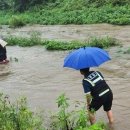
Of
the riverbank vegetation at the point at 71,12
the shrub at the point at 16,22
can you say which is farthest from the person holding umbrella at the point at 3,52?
the shrub at the point at 16,22

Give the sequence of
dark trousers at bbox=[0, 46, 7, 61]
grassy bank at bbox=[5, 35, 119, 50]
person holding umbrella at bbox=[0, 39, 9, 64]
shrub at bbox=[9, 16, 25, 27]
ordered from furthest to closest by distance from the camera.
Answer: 1. shrub at bbox=[9, 16, 25, 27]
2. grassy bank at bbox=[5, 35, 119, 50]
3. dark trousers at bbox=[0, 46, 7, 61]
4. person holding umbrella at bbox=[0, 39, 9, 64]

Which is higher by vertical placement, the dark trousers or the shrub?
the dark trousers

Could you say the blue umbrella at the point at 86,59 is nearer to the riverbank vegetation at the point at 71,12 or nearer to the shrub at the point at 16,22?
the riverbank vegetation at the point at 71,12

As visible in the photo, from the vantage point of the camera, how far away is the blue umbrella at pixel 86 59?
→ 608cm

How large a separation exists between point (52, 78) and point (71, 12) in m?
17.3

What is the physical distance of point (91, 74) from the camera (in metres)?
6.31

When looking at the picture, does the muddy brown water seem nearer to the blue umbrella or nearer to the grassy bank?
the grassy bank

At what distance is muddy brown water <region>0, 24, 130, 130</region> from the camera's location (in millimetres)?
8547

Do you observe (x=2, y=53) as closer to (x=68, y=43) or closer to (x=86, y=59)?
(x=68, y=43)

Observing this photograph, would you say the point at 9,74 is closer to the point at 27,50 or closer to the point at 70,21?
the point at 27,50

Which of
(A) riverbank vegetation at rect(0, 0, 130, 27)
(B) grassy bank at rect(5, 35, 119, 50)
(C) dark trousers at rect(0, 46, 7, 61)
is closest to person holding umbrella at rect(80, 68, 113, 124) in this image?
(C) dark trousers at rect(0, 46, 7, 61)

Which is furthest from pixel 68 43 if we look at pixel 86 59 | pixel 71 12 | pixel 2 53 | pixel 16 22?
pixel 16 22

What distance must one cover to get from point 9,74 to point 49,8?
2211 centimetres

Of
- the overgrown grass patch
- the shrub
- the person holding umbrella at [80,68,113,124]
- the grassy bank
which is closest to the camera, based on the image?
the overgrown grass patch
